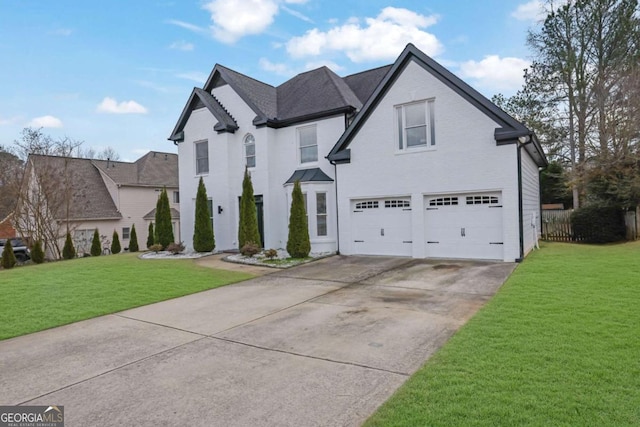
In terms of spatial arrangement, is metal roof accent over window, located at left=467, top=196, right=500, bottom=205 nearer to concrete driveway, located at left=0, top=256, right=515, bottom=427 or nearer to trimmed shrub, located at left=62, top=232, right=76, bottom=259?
concrete driveway, located at left=0, top=256, right=515, bottom=427

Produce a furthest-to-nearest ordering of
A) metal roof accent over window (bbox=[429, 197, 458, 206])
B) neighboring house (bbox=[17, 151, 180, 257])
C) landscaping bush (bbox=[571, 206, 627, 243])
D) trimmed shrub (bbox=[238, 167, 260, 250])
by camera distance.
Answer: neighboring house (bbox=[17, 151, 180, 257]), landscaping bush (bbox=[571, 206, 627, 243]), trimmed shrub (bbox=[238, 167, 260, 250]), metal roof accent over window (bbox=[429, 197, 458, 206])

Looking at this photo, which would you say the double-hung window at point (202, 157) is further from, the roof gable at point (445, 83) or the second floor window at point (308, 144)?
the roof gable at point (445, 83)

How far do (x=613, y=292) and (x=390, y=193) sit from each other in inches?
286

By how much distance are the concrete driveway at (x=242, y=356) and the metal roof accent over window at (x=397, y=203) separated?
4.93 m

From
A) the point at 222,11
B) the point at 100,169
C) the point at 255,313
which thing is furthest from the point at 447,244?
the point at 100,169

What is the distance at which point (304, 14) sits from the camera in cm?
1526

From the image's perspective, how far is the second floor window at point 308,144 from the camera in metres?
15.8

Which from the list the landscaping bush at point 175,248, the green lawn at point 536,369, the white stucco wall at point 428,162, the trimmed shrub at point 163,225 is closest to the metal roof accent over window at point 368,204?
the white stucco wall at point 428,162

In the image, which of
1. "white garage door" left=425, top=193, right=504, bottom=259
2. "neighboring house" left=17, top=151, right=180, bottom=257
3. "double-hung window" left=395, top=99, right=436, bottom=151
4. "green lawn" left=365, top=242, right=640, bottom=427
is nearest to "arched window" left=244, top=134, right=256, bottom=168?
"double-hung window" left=395, top=99, right=436, bottom=151

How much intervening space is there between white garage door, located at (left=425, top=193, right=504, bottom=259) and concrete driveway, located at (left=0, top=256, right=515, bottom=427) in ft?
11.7

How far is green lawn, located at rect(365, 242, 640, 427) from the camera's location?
3.06 metres

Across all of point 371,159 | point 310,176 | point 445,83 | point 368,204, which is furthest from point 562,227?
point 310,176

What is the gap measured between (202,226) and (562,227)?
16270 millimetres

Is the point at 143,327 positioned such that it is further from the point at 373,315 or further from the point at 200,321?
the point at 373,315
